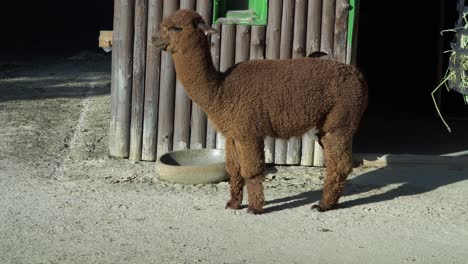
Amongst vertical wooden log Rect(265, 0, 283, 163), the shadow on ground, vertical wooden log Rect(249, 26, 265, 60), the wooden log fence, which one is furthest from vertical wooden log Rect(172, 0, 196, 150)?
the shadow on ground

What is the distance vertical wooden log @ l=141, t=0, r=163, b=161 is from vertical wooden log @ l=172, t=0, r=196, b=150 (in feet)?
0.77

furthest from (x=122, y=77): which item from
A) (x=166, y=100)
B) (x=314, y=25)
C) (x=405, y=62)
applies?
(x=405, y=62)

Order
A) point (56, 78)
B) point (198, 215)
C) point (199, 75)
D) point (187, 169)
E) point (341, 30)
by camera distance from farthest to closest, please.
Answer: point (56, 78), point (341, 30), point (187, 169), point (198, 215), point (199, 75)

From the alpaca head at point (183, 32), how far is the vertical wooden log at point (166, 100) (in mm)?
2021

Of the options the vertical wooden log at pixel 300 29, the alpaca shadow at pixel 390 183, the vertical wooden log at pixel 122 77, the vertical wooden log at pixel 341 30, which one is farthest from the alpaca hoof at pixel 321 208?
the vertical wooden log at pixel 122 77

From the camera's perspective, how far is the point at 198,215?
6.95 m

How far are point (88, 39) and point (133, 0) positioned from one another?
13.1 metres

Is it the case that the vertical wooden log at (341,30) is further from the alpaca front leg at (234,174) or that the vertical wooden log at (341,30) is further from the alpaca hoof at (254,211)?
the alpaca hoof at (254,211)

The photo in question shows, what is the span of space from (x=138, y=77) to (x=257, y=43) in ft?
4.69

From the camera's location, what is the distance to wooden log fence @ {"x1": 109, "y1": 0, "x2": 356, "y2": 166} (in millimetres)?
8586

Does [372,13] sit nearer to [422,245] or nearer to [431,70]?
[431,70]

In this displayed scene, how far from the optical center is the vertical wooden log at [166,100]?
867 cm

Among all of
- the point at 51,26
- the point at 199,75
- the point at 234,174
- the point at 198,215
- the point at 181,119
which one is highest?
the point at 199,75

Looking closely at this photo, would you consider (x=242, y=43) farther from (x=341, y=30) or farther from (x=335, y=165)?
(x=335, y=165)
